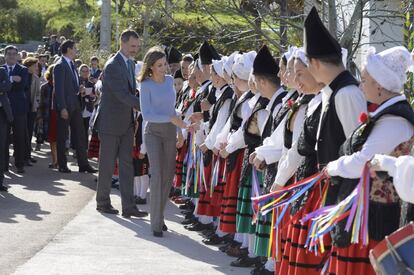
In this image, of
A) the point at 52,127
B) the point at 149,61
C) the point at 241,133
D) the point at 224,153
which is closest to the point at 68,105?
the point at 52,127

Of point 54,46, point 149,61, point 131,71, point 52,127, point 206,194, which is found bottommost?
point 206,194

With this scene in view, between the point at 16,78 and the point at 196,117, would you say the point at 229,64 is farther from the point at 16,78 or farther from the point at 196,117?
the point at 16,78

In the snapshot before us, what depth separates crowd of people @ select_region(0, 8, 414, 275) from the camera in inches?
192

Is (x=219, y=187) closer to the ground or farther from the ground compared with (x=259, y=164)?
closer to the ground

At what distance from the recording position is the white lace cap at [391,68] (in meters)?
4.88

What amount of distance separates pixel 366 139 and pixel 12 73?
10.1 metres

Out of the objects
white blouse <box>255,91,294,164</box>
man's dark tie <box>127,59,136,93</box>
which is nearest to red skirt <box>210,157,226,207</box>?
white blouse <box>255,91,294,164</box>

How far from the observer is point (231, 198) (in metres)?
7.93

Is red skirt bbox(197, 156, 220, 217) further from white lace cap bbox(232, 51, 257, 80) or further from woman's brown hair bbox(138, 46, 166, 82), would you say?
white lace cap bbox(232, 51, 257, 80)

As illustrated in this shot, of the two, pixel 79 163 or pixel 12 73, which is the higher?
pixel 12 73

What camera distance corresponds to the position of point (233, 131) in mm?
8008

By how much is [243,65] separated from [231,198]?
1.22 metres

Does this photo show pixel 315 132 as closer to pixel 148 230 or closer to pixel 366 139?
pixel 366 139

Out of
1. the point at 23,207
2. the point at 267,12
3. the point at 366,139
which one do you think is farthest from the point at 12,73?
the point at 366,139
